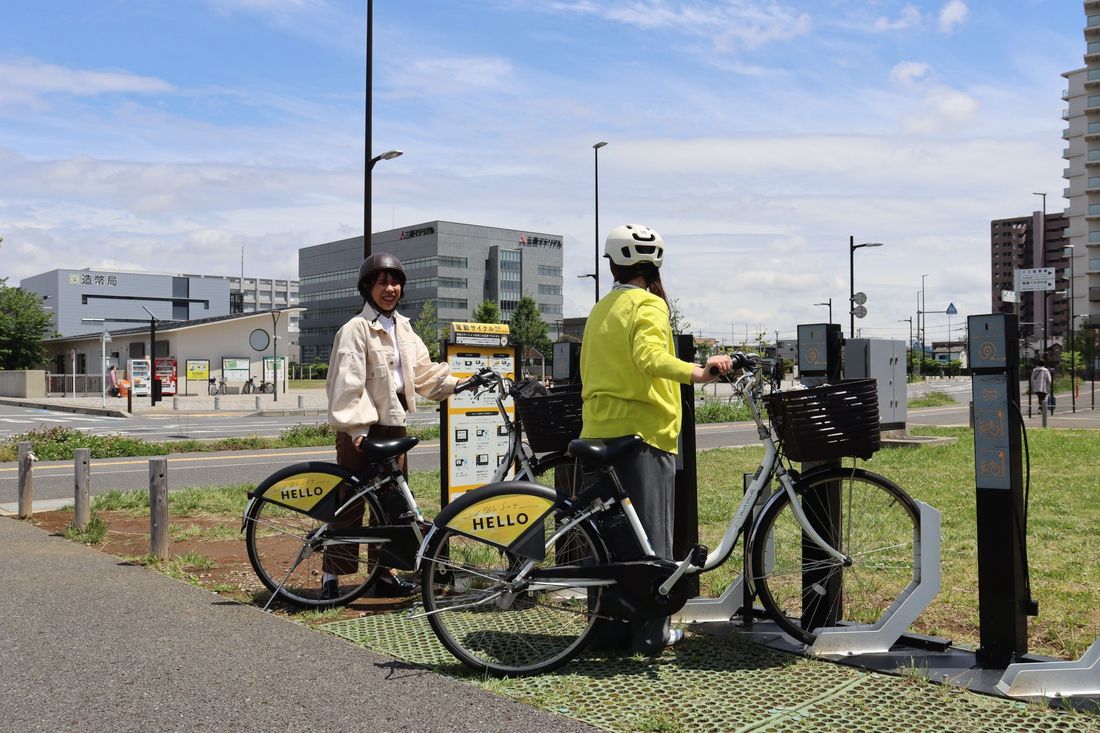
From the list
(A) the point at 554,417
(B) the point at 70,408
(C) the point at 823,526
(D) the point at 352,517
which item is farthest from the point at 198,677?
(B) the point at 70,408

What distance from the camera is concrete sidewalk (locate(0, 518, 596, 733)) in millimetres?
3521

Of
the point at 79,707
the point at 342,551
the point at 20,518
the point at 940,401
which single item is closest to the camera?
the point at 79,707

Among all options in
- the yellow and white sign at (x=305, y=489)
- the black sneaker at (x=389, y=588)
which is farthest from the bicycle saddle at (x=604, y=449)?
the black sneaker at (x=389, y=588)

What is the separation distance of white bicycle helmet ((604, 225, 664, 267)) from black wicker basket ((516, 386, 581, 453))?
99 centimetres

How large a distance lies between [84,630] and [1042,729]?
4.34m

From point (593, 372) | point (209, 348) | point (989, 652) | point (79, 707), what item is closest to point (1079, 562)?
point (989, 652)

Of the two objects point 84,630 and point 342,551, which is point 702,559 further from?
point 84,630

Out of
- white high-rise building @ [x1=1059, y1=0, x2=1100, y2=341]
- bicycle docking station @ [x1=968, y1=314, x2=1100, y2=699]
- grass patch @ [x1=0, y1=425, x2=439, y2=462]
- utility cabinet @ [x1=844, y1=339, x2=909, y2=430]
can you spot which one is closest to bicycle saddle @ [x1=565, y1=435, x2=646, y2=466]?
bicycle docking station @ [x1=968, y1=314, x2=1100, y2=699]

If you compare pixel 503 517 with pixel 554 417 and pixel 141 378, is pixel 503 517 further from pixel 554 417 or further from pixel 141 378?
pixel 141 378

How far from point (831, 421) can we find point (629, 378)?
2.92ft

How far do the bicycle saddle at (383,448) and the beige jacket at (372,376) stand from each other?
209 millimetres

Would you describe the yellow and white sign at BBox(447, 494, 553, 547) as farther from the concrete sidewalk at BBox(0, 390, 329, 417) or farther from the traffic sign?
the traffic sign

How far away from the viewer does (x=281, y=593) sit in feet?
17.6

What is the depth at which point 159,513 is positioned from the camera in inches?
265
